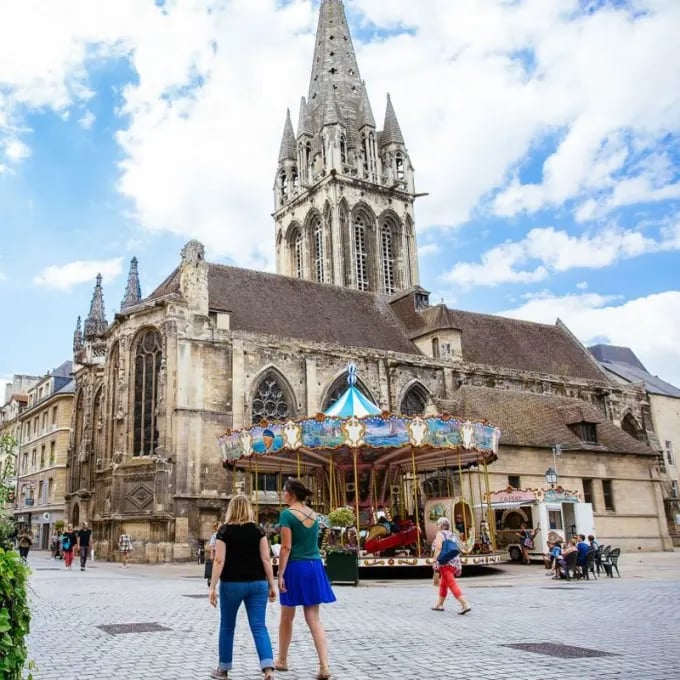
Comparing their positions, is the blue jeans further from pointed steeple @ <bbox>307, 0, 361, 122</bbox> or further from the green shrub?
pointed steeple @ <bbox>307, 0, 361, 122</bbox>

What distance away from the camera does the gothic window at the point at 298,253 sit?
52562 millimetres

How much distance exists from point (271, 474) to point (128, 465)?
5.48 meters

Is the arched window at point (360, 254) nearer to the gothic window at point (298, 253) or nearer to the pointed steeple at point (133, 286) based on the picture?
the gothic window at point (298, 253)

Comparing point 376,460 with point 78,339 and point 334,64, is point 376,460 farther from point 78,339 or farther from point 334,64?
point 334,64

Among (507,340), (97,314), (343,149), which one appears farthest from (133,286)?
(507,340)

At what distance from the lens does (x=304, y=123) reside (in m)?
55.1

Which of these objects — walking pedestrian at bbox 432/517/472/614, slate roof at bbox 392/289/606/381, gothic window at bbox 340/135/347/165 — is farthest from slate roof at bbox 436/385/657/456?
gothic window at bbox 340/135/347/165

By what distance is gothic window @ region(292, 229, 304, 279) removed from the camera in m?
52.6

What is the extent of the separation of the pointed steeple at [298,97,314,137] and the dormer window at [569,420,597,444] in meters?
32.0

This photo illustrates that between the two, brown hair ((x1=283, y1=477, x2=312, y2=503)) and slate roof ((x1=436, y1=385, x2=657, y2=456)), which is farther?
slate roof ((x1=436, y1=385, x2=657, y2=456))

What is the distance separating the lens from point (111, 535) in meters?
28.1

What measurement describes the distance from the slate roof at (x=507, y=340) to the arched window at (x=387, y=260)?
30.8 ft

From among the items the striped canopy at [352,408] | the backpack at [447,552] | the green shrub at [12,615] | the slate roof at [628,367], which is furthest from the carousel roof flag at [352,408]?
the slate roof at [628,367]

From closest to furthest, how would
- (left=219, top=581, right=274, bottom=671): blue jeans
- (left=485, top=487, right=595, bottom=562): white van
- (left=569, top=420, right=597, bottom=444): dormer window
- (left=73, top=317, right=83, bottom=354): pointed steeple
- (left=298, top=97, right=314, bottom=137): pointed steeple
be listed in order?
(left=219, top=581, right=274, bottom=671): blue jeans
(left=485, top=487, right=595, bottom=562): white van
(left=569, top=420, right=597, bottom=444): dormer window
(left=73, top=317, right=83, bottom=354): pointed steeple
(left=298, top=97, right=314, bottom=137): pointed steeple
